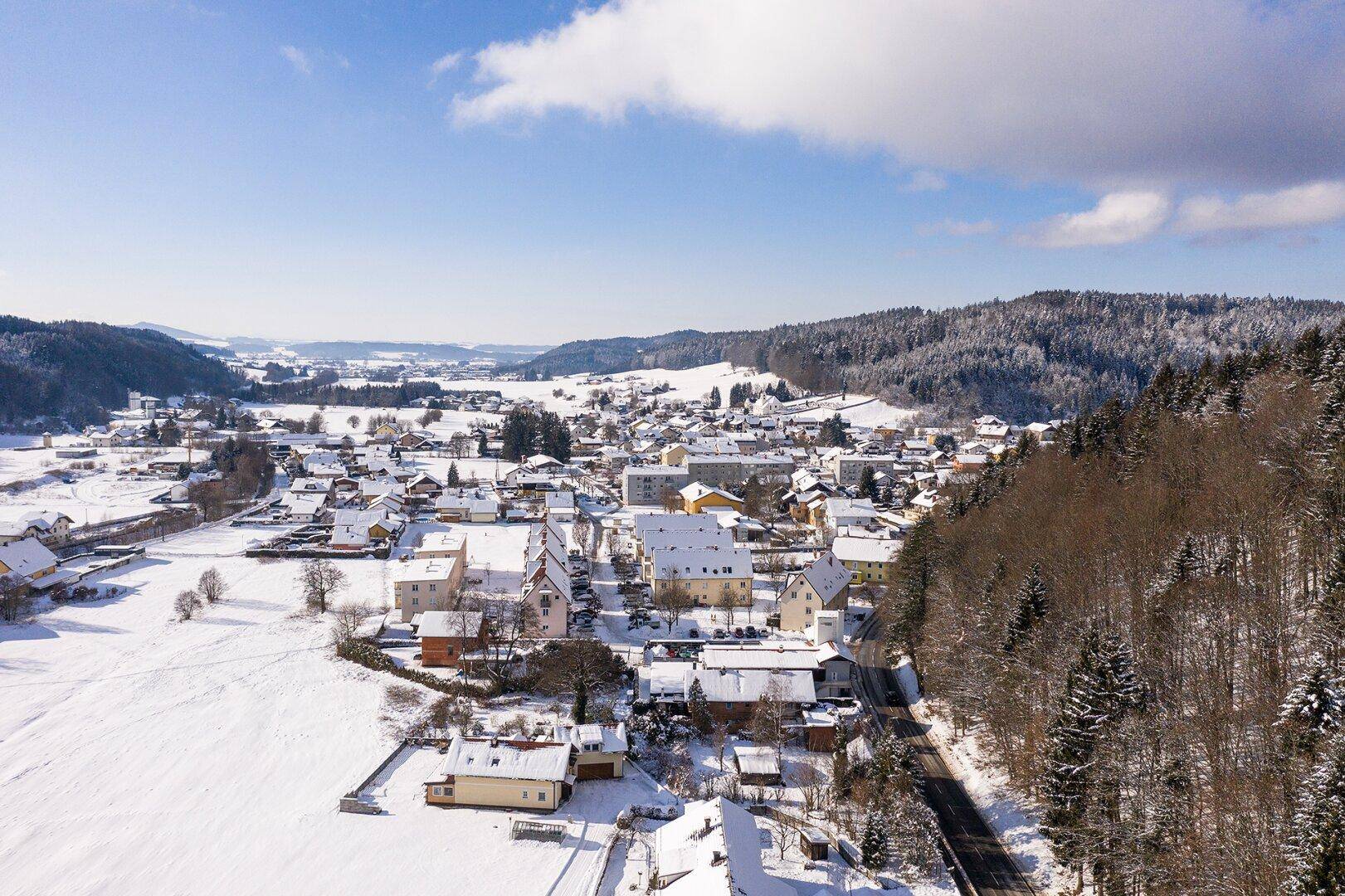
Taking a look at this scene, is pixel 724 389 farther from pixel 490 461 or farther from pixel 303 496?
pixel 303 496

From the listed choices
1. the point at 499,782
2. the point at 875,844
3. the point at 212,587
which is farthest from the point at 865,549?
the point at 212,587

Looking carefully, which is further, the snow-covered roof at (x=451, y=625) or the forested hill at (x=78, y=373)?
the forested hill at (x=78, y=373)

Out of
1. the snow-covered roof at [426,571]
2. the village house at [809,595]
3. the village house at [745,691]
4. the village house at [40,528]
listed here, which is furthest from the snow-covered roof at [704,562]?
the village house at [40,528]

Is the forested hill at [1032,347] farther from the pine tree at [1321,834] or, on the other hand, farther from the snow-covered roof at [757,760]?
the pine tree at [1321,834]

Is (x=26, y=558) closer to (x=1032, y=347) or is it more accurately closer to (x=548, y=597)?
(x=548, y=597)

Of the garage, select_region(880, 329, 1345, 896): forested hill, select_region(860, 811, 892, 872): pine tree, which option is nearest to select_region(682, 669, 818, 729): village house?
the garage

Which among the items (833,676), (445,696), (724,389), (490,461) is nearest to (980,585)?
(833,676)
